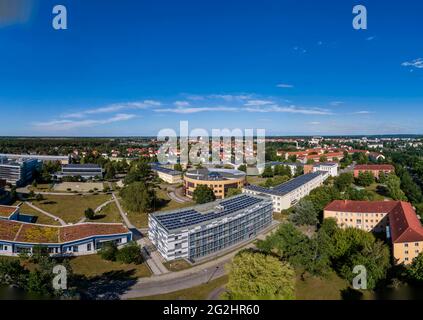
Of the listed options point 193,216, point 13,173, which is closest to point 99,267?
point 193,216

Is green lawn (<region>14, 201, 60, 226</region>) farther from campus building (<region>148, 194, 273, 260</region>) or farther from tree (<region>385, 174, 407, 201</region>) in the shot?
tree (<region>385, 174, 407, 201</region>)

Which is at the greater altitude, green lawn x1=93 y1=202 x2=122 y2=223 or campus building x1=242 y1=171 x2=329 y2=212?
campus building x1=242 y1=171 x2=329 y2=212

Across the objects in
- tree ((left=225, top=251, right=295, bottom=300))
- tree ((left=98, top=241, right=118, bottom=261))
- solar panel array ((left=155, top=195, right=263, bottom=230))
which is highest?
solar panel array ((left=155, top=195, right=263, bottom=230))

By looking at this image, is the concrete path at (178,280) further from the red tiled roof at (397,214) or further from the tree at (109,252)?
the red tiled roof at (397,214)

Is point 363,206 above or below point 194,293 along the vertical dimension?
above

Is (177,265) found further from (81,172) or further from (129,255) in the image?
(81,172)

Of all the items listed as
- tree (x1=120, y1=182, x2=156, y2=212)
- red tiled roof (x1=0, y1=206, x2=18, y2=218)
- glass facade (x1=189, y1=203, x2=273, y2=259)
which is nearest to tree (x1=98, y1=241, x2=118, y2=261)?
glass facade (x1=189, y1=203, x2=273, y2=259)
